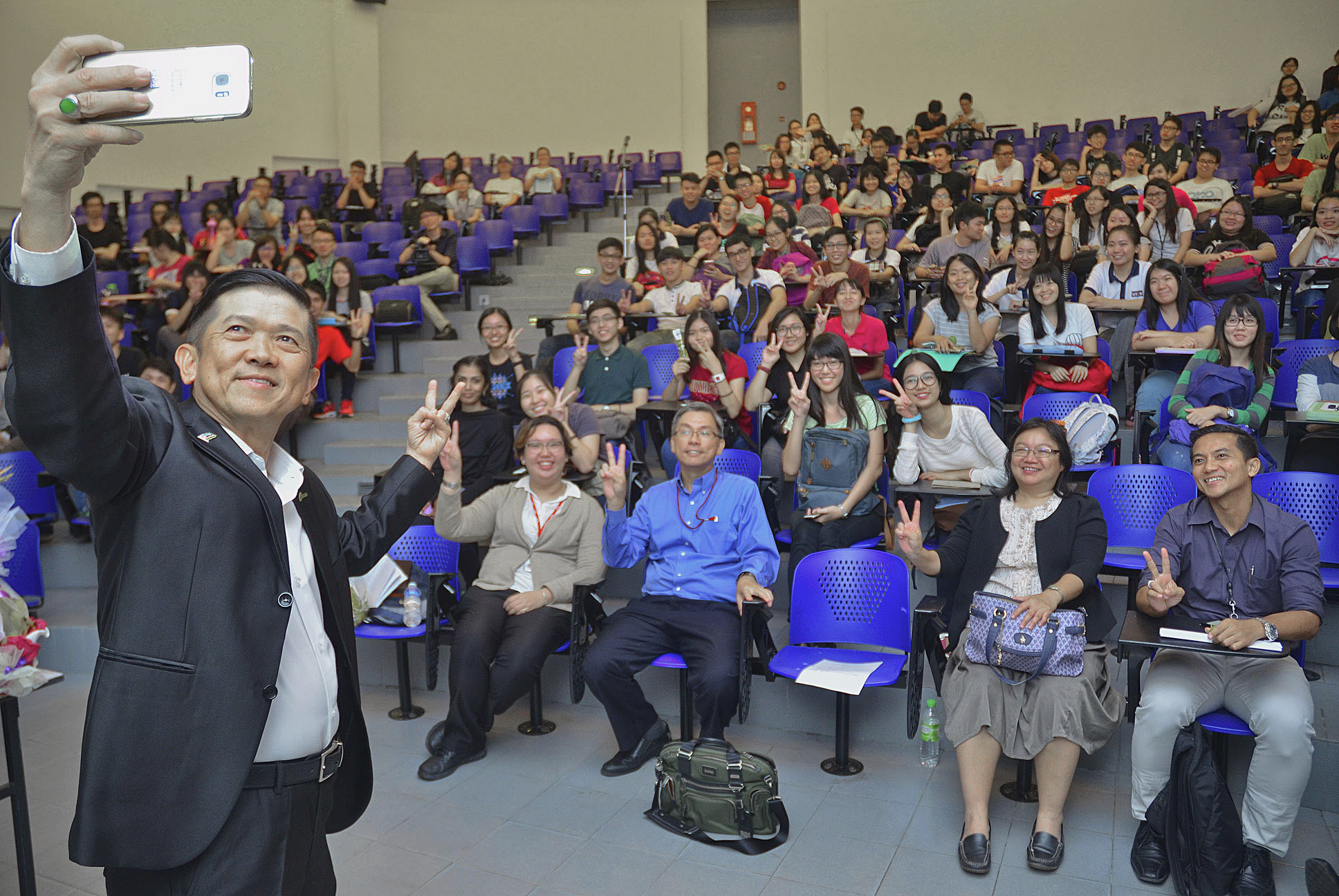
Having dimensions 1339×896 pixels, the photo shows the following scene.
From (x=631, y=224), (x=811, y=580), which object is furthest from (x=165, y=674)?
(x=631, y=224)

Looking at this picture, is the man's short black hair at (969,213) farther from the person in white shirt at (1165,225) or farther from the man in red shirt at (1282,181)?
the man in red shirt at (1282,181)

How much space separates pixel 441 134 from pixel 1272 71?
424 inches

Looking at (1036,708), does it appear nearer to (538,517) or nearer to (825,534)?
(825,534)

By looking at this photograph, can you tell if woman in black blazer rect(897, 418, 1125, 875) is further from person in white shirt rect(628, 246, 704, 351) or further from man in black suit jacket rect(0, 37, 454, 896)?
person in white shirt rect(628, 246, 704, 351)

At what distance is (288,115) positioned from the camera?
40.9 feet

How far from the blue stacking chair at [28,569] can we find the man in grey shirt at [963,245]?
5.40 meters

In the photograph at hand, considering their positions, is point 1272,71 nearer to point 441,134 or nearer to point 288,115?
point 441,134

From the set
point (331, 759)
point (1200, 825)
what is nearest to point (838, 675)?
point (1200, 825)

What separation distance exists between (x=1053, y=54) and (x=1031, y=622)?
12.0 metres

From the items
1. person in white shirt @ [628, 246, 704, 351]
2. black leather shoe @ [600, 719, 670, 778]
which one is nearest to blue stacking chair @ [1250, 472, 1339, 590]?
black leather shoe @ [600, 719, 670, 778]

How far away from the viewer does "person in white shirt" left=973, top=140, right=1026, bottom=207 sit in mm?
8930

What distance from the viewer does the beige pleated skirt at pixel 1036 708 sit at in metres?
2.86

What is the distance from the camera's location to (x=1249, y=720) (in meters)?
2.72

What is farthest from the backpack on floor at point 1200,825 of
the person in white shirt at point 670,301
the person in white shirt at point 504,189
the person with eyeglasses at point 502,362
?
the person in white shirt at point 504,189
